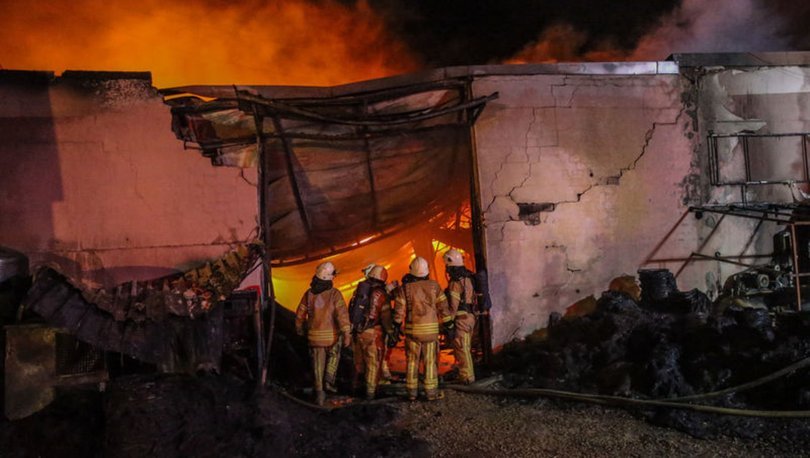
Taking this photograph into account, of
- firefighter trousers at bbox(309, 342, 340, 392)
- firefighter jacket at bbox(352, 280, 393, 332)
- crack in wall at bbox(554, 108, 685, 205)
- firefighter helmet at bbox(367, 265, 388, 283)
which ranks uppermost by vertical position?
crack in wall at bbox(554, 108, 685, 205)

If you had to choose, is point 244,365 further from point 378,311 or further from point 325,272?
point 378,311

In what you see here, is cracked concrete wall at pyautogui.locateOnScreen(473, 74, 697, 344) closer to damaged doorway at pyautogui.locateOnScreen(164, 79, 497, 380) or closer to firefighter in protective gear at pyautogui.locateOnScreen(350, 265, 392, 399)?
damaged doorway at pyautogui.locateOnScreen(164, 79, 497, 380)

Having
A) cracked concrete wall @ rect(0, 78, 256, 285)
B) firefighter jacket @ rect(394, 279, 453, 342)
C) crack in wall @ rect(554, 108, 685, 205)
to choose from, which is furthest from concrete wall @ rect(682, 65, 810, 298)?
cracked concrete wall @ rect(0, 78, 256, 285)

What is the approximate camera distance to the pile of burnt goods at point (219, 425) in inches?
167

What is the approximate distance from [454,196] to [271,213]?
2.99m

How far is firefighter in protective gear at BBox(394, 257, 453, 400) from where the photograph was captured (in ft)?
21.2

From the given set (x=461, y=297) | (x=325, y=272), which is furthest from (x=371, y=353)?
(x=461, y=297)

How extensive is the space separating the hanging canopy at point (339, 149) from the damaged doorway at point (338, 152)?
0.05 ft

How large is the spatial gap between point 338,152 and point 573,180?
3.54 meters

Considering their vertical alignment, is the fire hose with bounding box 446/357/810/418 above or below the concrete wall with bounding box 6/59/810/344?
below

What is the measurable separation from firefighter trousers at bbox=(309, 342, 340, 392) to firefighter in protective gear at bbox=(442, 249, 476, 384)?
151 centimetres

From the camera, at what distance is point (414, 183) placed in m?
8.35

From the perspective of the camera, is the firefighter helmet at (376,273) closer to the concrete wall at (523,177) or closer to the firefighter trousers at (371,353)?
the firefighter trousers at (371,353)

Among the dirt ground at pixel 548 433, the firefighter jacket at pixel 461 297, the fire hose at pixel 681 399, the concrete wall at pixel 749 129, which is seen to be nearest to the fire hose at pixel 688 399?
the fire hose at pixel 681 399
